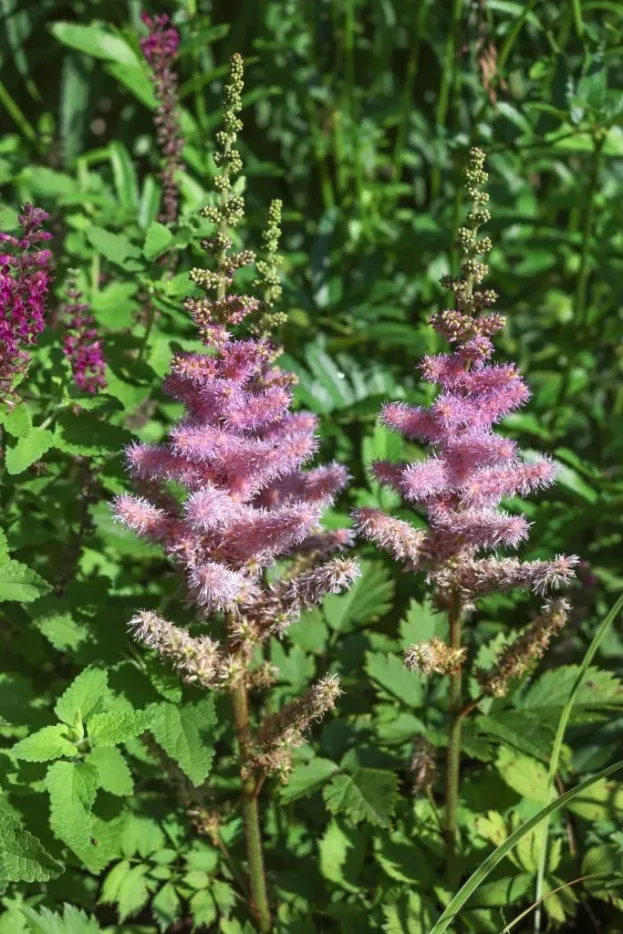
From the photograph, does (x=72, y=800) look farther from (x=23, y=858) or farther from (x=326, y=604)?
(x=326, y=604)

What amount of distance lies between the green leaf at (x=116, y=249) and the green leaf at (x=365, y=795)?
1.26 metres

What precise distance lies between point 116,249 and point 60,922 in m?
1.47

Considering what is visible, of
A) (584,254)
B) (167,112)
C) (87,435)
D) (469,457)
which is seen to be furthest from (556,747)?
(167,112)

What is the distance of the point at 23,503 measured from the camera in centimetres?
265

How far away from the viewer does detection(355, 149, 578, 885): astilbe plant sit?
1.75 m

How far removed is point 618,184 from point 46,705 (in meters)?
3.39

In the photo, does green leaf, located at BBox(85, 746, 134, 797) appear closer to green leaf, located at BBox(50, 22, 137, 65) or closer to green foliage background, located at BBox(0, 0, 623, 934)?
green foliage background, located at BBox(0, 0, 623, 934)

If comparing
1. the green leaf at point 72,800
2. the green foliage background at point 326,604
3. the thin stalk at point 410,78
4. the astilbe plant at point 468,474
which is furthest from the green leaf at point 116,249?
the thin stalk at point 410,78

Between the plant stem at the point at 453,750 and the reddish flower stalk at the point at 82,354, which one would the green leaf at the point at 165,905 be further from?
the reddish flower stalk at the point at 82,354

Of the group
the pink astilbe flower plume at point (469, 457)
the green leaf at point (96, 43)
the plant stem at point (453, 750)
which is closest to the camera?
the pink astilbe flower plume at point (469, 457)

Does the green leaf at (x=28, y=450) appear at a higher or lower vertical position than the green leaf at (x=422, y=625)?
higher

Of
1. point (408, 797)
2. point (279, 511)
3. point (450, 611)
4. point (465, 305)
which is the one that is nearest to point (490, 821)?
point (408, 797)

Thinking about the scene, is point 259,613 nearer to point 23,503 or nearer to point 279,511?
point 279,511

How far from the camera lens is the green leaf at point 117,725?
1894 mm
